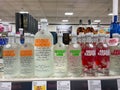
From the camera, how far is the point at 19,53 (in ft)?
2.95

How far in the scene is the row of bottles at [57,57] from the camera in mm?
861

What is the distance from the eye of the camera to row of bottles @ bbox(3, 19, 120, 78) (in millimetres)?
861

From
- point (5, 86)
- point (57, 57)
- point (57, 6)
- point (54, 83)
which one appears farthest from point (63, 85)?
point (57, 6)

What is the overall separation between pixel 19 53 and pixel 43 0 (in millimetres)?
6382

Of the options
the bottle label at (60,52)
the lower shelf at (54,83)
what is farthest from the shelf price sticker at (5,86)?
the bottle label at (60,52)

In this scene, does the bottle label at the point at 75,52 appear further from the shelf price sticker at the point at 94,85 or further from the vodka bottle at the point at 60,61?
the shelf price sticker at the point at 94,85

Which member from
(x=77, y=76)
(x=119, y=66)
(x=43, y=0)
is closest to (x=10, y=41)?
(x=77, y=76)

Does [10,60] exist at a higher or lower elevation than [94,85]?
higher

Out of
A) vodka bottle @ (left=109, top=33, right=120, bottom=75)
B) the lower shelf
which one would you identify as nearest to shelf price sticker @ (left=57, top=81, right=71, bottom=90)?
the lower shelf

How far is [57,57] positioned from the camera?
35.5 inches

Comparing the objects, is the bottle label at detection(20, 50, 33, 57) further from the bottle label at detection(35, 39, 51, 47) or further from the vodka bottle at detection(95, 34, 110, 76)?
the vodka bottle at detection(95, 34, 110, 76)

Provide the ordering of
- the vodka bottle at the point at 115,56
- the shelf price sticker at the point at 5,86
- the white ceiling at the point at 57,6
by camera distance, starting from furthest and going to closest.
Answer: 1. the white ceiling at the point at 57,6
2. the vodka bottle at the point at 115,56
3. the shelf price sticker at the point at 5,86

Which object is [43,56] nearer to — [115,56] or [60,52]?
[60,52]

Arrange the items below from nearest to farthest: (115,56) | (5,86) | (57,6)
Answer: (5,86) → (115,56) → (57,6)
